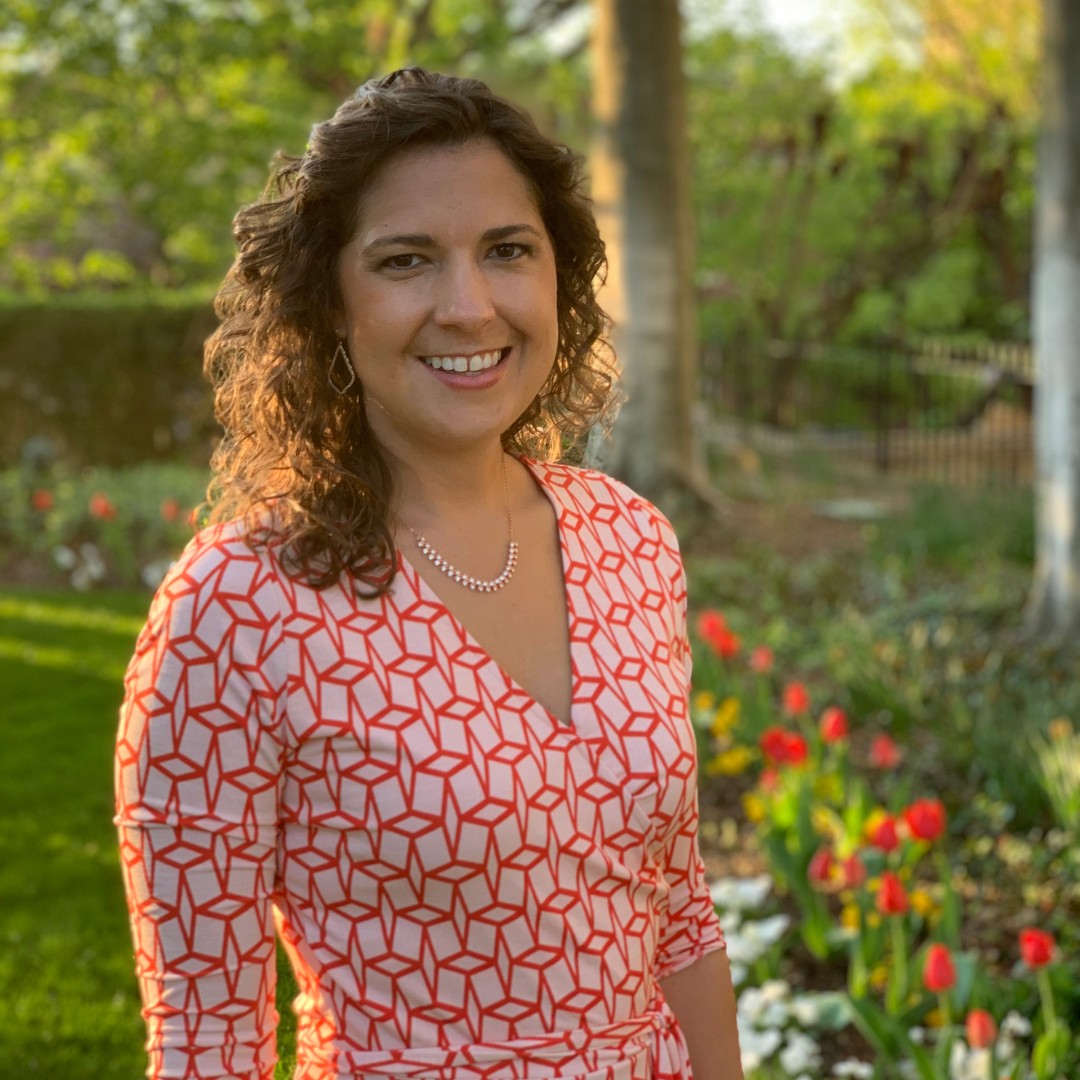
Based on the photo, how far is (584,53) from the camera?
62.0 ft

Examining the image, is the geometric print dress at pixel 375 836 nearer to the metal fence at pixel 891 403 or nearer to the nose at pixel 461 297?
the nose at pixel 461 297

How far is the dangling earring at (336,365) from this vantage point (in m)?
1.53

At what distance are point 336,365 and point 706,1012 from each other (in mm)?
833

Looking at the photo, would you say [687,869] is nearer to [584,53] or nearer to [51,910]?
[51,910]

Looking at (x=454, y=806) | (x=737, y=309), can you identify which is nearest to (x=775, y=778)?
(x=454, y=806)

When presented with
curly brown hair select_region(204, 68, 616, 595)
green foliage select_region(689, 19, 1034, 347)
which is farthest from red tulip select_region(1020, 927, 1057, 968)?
green foliage select_region(689, 19, 1034, 347)

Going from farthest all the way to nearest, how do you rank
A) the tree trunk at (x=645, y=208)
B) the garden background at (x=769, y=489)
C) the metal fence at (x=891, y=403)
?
the metal fence at (x=891, y=403), the tree trunk at (x=645, y=208), the garden background at (x=769, y=489)

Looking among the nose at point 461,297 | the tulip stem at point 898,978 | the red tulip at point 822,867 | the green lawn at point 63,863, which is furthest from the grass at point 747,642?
the tulip stem at point 898,978

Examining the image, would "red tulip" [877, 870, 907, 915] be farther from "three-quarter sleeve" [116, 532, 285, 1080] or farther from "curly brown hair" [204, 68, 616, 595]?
"three-quarter sleeve" [116, 532, 285, 1080]

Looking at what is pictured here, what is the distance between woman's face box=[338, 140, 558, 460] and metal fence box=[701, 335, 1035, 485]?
28.0 ft

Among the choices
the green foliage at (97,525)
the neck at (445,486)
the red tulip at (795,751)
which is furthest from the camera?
the green foliage at (97,525)

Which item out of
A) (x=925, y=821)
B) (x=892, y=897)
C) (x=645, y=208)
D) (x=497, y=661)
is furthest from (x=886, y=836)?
(x=645, y=208)

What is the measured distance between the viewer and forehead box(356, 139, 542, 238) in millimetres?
1454

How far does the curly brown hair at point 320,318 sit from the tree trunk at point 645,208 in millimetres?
6454
